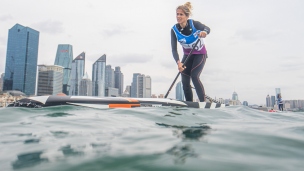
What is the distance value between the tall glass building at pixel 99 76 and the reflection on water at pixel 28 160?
141 m

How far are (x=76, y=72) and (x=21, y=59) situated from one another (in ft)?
119

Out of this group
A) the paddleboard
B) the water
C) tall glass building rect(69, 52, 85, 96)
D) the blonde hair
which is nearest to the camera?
the water

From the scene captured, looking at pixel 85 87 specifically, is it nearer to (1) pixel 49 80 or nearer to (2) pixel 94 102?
(1) pixel 49 80

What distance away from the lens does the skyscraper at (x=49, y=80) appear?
123706 mm

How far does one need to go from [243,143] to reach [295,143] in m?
0.52

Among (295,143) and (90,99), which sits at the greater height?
(90,99)

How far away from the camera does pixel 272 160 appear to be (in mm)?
1595

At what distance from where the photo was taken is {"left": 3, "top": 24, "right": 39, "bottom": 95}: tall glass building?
471 feet

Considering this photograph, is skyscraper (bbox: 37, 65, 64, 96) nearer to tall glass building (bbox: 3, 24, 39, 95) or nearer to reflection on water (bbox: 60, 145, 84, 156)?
tall glass building (bbox: 3, 24, 39, 95)

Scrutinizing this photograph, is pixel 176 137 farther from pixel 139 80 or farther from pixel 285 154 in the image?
pixel 139 80

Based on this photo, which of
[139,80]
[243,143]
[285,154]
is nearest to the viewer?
[285,154]

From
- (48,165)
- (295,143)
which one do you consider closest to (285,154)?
(295,143)

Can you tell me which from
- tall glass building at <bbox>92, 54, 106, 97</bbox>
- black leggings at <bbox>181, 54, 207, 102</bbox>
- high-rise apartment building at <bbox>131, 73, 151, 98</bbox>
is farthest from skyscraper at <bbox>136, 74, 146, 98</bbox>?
black leggings at <bbox>181, 54, 207, 102</bbox>

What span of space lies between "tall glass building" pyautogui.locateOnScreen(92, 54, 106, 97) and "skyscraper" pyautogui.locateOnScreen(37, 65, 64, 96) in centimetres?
2102
